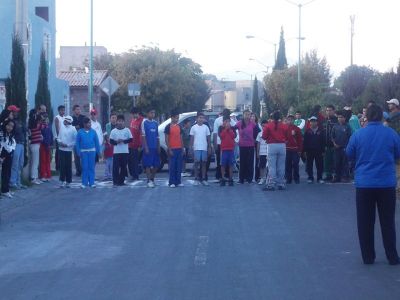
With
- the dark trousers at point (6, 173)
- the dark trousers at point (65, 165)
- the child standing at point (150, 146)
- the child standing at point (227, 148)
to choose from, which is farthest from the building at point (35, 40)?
the dark trousers at point (6, 173)

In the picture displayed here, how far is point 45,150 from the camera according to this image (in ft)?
70.6

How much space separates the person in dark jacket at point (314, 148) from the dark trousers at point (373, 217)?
36.6 ft

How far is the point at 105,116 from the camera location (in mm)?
61000

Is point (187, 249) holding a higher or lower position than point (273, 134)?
lower

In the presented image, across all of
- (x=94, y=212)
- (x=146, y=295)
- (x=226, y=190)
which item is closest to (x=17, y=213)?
(x=94, y=212)

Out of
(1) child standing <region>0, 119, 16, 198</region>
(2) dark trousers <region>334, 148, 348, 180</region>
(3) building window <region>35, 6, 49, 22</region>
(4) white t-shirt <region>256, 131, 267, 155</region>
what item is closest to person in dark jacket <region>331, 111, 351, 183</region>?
(2) dark trousers <region>334, 148, 348, 180</region>

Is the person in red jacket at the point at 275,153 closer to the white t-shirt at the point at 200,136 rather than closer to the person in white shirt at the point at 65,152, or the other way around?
the white t-shirt at the point at 200,136

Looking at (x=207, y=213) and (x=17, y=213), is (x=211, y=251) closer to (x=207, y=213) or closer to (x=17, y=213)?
(x=207, y=213)

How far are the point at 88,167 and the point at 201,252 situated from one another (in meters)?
9.98

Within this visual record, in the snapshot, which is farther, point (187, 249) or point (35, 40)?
point (35, 40)

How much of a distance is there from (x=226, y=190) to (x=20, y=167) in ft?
15.8

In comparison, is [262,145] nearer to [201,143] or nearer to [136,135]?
[201,143]

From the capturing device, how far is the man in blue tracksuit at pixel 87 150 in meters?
20.6

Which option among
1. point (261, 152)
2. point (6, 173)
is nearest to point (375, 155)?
point (6, 173)
